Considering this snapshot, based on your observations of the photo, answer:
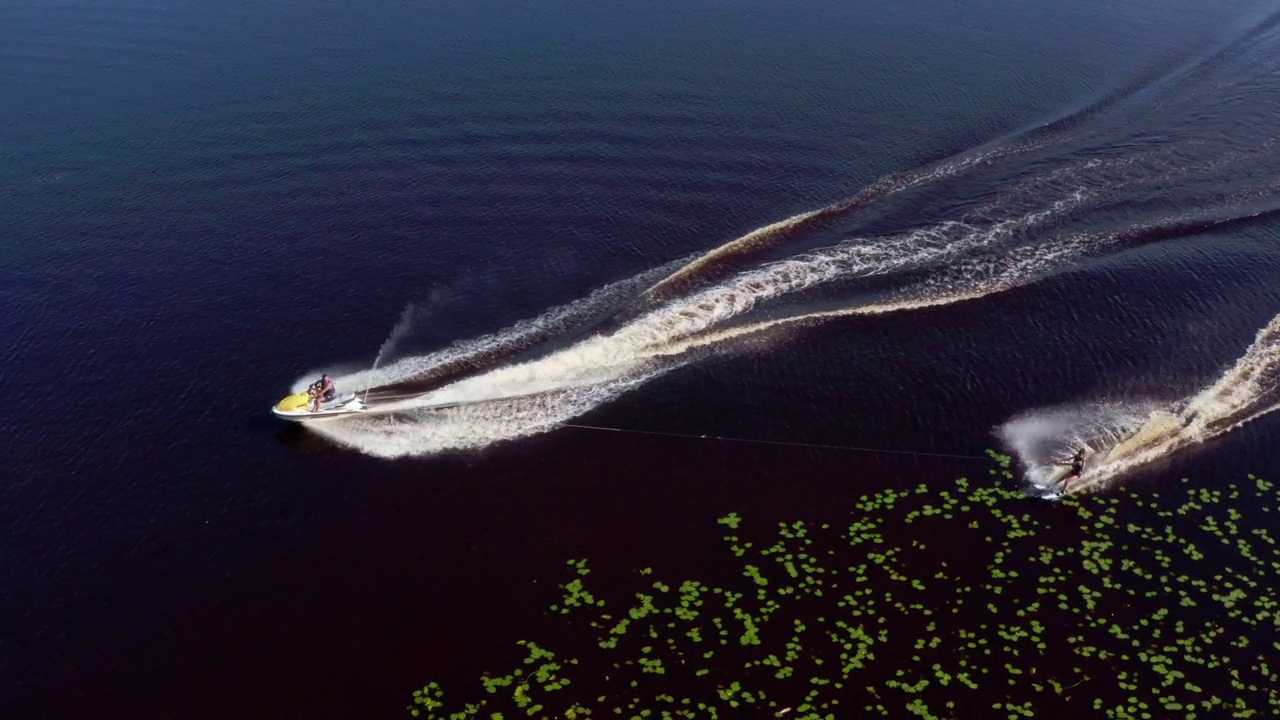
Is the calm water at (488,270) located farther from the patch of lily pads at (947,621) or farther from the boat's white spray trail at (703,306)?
the patch of lily pads at (947,621)

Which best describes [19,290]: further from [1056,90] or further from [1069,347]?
[1056,90]

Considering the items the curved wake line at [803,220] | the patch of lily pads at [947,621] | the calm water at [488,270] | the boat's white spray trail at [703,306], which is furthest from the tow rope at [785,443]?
the curved wake line at [803,220]

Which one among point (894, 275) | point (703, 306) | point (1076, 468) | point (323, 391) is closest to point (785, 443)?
point (703, 306)

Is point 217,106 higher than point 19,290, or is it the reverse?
point 217,106

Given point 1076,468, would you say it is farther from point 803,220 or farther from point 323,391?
point 323,391

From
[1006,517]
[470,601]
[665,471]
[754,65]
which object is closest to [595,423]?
[665,471]

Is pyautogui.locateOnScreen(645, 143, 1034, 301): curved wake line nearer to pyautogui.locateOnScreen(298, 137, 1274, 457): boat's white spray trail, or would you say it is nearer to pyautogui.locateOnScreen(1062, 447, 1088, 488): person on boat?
pyautogui.locateOnScreen(298, 137, 1274, 457): boat's white spray trail
